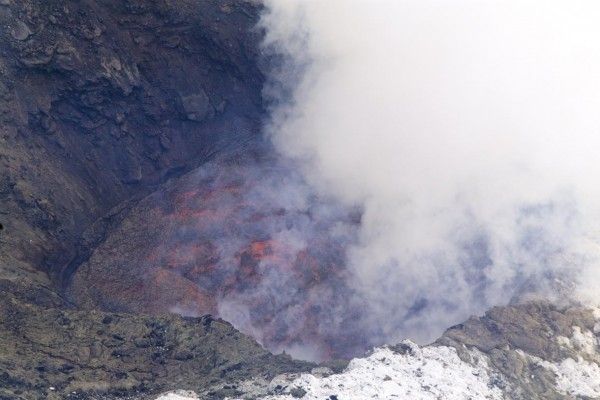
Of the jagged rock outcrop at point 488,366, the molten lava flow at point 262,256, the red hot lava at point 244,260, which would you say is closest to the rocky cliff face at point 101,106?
the red hot lava at point 244,260

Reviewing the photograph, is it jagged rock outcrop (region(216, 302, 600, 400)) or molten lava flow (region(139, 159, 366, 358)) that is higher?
molten lava flow (region(139, 159, 366, 358))

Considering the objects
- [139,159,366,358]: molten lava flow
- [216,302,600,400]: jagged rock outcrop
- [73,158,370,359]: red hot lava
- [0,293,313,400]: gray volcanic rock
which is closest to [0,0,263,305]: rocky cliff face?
[73,158,370,359]: red hot lava

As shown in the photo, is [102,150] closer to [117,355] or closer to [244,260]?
[244,260]

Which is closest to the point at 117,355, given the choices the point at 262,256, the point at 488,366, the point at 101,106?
the point at 262,256

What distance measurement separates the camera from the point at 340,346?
30.0 m

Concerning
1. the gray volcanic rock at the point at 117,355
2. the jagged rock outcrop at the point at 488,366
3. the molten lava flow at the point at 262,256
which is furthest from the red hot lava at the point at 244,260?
the jagged rock outcrop at the point at 488,366

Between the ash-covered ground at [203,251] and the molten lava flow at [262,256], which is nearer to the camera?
the ash-covered ground at [203,251]

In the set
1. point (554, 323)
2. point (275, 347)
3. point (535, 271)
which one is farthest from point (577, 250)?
point (275, 347)

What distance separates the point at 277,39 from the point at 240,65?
2.54m

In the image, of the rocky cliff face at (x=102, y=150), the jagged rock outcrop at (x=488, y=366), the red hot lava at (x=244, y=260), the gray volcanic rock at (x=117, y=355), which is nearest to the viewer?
the jagged rock outcrop at (x=488, y=366)

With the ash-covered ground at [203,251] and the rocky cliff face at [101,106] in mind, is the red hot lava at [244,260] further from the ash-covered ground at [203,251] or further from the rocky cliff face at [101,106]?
the rocky cliff face at [101,106]

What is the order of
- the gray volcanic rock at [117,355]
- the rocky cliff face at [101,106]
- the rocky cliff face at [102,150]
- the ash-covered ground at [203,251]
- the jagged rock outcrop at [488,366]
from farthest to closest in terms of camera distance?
the rocky cliff face at [101,106] < the rocky cliff face at [102,150] < the ash-covered ground at [203,251] < the gray volcanic rock at [117,355] < the jagged rock outcrop at [488,366]

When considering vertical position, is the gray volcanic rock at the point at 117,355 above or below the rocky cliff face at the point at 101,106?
below

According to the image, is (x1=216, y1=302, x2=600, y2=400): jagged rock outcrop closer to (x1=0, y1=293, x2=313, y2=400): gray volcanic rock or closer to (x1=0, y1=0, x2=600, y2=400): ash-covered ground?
(x1=0, y1=0, x2=600, y2=400): ash-covered ground
